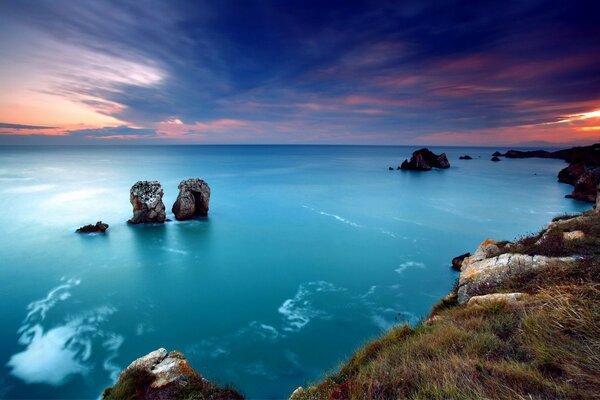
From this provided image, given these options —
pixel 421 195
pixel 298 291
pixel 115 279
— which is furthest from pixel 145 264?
pixel 421 195

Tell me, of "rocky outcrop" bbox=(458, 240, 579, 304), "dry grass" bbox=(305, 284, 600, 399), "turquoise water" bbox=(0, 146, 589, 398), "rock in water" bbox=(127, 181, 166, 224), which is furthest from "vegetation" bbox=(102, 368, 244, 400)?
"rock in water" bbox=(127, 181, 166, 224)

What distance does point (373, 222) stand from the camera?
3142cm

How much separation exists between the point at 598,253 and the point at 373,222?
23296 millimetres

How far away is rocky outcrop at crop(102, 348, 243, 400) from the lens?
6.13 meters

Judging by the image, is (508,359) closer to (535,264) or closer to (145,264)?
(535,264)

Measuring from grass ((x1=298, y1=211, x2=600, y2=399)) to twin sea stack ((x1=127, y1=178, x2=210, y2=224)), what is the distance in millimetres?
27987

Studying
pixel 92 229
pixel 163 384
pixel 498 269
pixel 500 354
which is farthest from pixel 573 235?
pixel 92 229

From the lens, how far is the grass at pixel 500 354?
3955 millimetres

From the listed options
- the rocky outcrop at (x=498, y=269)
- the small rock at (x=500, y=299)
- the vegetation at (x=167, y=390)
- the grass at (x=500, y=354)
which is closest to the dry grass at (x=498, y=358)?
the grass at (x=500, y=354)

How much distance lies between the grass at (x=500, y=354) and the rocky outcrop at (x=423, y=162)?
280ft

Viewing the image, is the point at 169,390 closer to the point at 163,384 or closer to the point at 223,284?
the point at 163,384

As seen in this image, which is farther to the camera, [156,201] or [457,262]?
[156,201]

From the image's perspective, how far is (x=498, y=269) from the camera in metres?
9.55

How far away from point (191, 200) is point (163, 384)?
27034 millimetres
